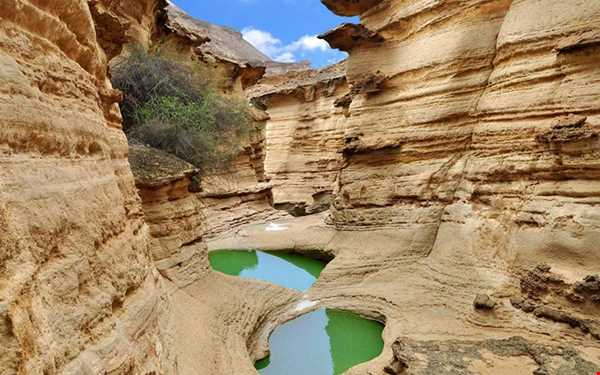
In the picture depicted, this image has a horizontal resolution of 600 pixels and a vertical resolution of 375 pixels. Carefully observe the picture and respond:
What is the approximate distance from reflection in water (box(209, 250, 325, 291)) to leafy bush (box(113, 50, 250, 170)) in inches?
126

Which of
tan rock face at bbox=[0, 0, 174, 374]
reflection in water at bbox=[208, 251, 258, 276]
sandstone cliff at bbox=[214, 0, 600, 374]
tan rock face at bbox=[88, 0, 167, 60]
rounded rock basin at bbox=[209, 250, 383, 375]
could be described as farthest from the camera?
reflection in water at bbox=[208, 251, 258, 276]

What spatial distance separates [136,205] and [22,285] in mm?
2386

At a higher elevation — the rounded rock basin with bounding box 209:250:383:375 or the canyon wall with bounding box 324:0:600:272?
the canyon wall with bounding box 324:0:600:272

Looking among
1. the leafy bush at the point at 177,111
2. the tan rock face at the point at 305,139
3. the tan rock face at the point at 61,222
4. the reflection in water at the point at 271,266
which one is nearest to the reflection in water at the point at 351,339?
the reflection in water at the point at 271,266

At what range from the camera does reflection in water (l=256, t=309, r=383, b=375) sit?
5750 millimetres

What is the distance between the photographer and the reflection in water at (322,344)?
5750 millimetres

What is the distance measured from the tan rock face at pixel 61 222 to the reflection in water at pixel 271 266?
695 cm

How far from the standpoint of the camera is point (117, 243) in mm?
2713

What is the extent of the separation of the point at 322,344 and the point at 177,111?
7.48m

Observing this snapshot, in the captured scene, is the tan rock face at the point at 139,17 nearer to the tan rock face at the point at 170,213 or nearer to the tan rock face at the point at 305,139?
the tan rock face at the point at 170,213

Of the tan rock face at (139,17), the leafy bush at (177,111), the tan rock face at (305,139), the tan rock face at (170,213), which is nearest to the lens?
the tan rock face at (170,213)

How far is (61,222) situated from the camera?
6.47 feet

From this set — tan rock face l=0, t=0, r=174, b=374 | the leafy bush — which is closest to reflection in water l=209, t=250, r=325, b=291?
the leafy bush

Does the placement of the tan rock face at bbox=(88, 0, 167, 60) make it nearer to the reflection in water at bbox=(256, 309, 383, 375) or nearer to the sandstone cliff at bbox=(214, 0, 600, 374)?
the sandstone cliff at bbox=(214, 0, 600, 374)
